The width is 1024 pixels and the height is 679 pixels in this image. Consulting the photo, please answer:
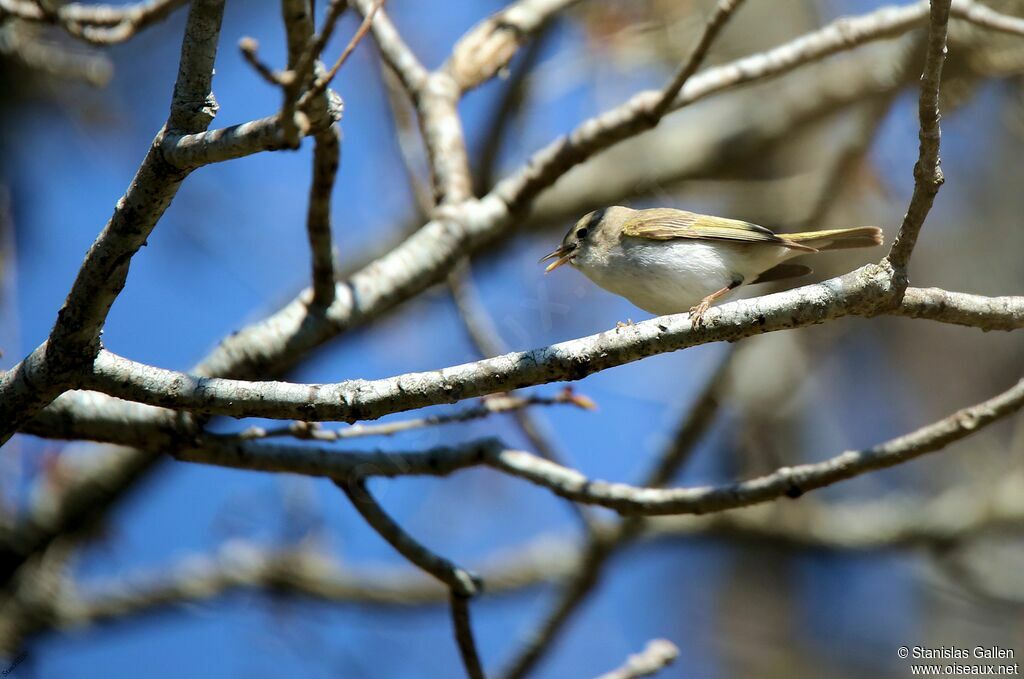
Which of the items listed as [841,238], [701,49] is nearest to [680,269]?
[841,238]

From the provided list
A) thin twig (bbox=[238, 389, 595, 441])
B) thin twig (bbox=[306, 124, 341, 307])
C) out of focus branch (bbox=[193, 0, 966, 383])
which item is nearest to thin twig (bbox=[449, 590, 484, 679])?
thin twig (bbox=[238, 389, 595, 441])

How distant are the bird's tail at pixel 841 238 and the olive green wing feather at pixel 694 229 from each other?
0.06 meters

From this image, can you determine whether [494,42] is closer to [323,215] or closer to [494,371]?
[323,215]

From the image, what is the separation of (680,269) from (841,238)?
2.09ft

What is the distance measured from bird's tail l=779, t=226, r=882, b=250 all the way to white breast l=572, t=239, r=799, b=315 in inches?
4.3

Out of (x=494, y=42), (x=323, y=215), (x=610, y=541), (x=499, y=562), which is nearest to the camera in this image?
(x=323, y=215)

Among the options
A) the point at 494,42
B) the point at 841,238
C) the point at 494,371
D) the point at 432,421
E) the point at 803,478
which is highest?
the point at 494,42

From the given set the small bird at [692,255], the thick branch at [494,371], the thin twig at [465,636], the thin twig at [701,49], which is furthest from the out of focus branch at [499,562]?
the thick branch at [494,371]

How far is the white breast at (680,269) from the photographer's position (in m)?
3.74

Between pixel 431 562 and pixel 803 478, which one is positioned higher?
pixel 803 478

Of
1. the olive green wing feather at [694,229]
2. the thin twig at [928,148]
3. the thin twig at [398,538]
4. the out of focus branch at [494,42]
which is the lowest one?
the thin twig at [398,538]

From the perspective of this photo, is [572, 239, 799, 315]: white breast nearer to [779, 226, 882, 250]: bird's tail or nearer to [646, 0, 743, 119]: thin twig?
[779, 226, 882, 250]: bird's tail

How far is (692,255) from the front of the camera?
382 cm

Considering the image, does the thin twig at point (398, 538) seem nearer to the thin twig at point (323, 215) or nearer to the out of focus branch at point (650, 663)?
the out of focus branch at point (650, 663)
